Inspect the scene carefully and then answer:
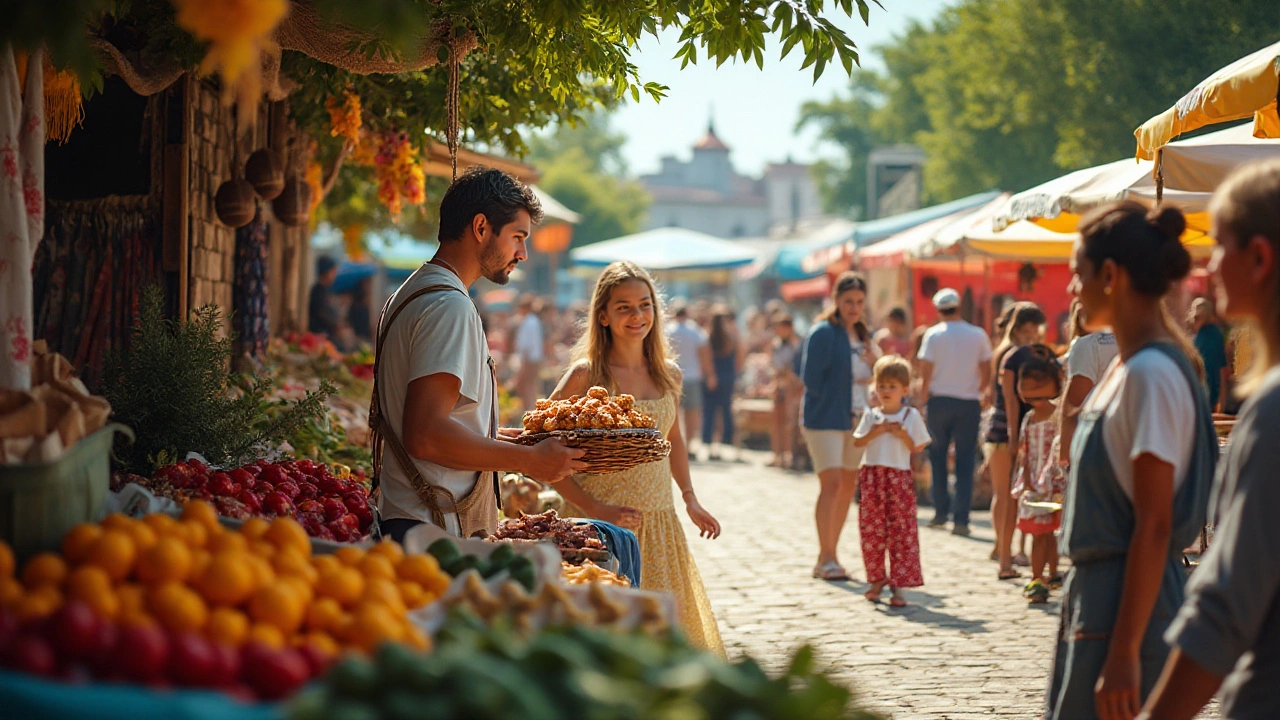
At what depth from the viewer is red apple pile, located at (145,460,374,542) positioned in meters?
4.21

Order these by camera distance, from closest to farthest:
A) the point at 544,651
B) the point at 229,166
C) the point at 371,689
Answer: the point at 371,689, the point at 544,651, the point at 229,166

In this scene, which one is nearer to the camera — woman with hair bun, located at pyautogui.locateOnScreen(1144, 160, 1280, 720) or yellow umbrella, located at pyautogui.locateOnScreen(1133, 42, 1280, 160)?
woman with hair bun, located at pyautogui.locateOnScreen(1144, 160, 1280, 720)

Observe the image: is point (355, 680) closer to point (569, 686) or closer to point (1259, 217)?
point (569, 686)

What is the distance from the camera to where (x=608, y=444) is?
4570 millimetres

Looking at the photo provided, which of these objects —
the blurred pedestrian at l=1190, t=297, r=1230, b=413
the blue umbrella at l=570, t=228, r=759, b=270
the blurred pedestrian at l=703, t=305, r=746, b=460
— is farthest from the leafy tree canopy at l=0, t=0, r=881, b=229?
the blue umbrella at l=570, t=228, r=759, b=270

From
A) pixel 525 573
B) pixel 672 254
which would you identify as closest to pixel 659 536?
pixel 525 573

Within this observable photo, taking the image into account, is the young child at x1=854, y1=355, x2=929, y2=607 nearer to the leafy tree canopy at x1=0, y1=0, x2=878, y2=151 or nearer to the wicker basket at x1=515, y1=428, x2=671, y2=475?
the leafy tree canopy at x1=0, y1=0, x2=878, y2=151

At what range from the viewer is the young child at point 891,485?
8.54 metres

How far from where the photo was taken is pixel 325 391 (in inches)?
204

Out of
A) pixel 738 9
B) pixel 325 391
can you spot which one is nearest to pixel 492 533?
pixel 325 391

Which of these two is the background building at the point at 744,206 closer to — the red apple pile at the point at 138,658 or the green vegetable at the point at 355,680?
the red apple pile at the point at 138,658

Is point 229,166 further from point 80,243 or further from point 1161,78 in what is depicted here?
point 1161,78

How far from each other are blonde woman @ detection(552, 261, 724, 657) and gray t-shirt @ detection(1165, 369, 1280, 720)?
3.12 meters

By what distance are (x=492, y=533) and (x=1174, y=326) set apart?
8.16 feet
